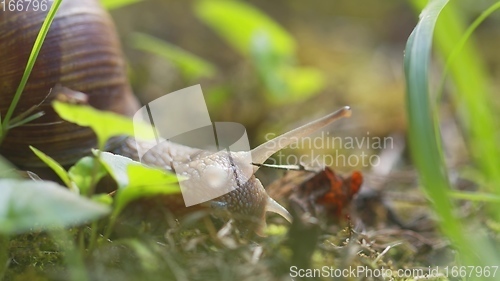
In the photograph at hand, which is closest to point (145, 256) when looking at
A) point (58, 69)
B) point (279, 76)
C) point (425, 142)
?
point (425, 142)

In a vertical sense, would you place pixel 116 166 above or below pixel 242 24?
below

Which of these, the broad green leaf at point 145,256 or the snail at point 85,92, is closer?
the broad green leaf at point 145,256

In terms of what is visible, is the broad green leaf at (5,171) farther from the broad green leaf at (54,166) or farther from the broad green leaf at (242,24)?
the broad green leaf at (242,24)

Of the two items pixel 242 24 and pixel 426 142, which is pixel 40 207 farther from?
pixel 242 24

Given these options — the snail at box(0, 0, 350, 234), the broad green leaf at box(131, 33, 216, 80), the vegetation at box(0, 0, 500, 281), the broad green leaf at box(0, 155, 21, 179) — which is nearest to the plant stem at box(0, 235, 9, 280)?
the vegetation at box(0, 0, 500, 281)

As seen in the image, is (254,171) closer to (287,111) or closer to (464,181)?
(464,181)

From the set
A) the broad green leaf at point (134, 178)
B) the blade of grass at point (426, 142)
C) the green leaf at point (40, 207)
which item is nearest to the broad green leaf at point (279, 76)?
the blade of grass at point (426, 142)

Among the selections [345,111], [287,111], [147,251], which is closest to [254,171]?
[345,111]
